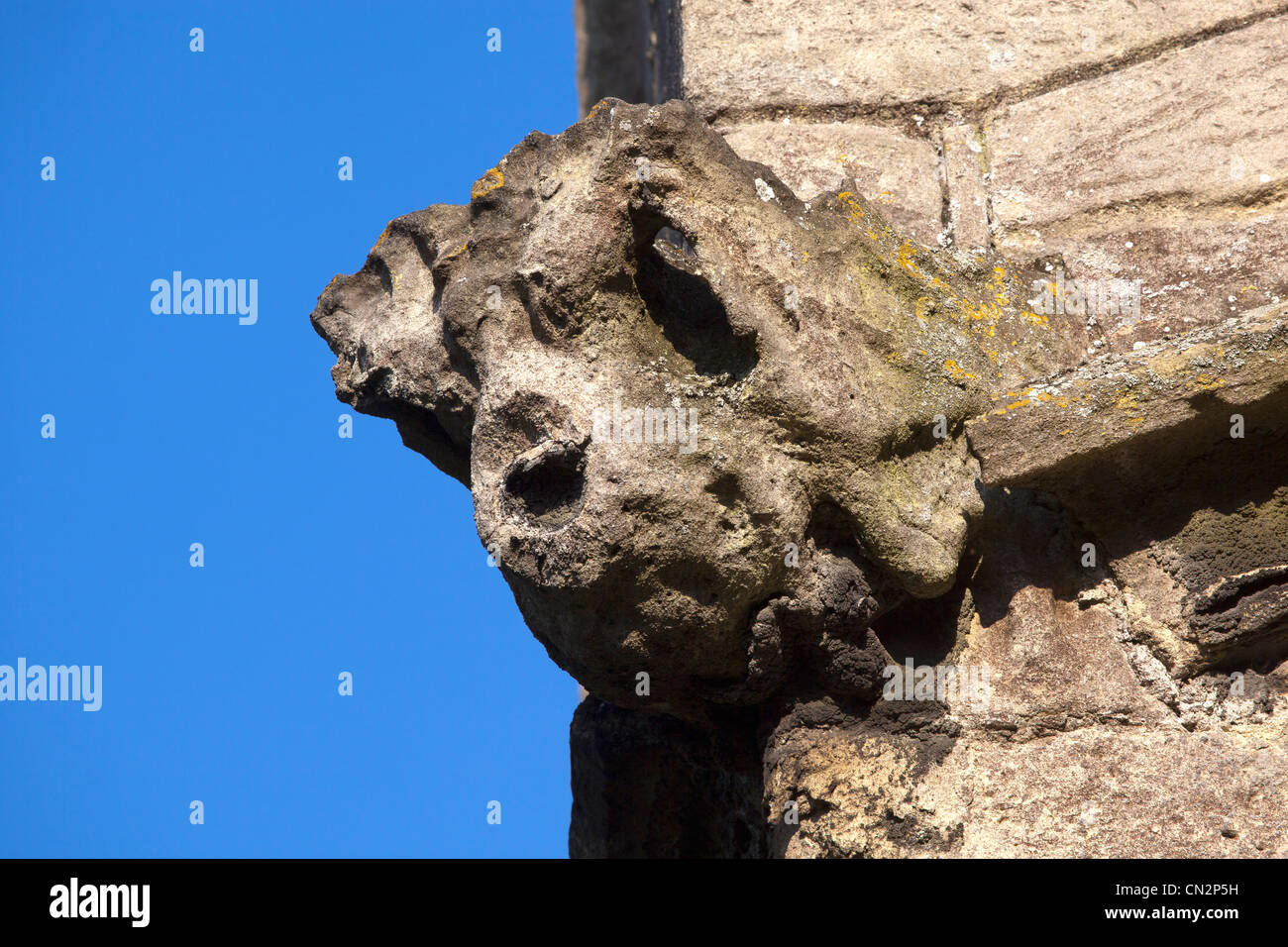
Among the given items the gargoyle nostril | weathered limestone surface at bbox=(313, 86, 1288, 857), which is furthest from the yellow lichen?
the gargoyle nostril

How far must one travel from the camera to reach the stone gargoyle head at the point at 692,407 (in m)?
2.16

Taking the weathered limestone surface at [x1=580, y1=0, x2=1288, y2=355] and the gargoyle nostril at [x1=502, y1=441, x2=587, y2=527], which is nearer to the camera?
→ the gargoyle nostril at [x1=502, y1=441, x2=587, y2=527]

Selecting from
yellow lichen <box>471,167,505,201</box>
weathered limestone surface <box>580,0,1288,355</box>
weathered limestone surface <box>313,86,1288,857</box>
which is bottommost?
weathered limestone surface <box>313,86,1288,857</box>

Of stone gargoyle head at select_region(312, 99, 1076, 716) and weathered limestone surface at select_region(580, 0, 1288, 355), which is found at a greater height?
weathered limestone surface at select_region(580, 0, 1288, 355)

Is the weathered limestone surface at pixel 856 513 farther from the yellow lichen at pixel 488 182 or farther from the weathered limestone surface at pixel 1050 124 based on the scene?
the weathered limestone surface at pixel 1050 124

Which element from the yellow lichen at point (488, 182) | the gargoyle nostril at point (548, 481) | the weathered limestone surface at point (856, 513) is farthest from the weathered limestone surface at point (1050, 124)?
the gargoyle nostril at point (548, 481)

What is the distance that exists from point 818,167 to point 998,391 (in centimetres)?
75

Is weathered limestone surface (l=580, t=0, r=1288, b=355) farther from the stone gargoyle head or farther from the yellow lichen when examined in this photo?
the yellow lichen

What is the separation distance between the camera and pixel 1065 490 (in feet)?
7.57

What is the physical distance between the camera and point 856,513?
2248 millimetres

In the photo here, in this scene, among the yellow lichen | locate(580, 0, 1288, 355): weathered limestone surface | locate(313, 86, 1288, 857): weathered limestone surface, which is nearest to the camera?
locate(313, 86, 1288, 857): weathered limestone surface

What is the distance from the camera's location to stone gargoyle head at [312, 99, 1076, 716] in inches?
85.0

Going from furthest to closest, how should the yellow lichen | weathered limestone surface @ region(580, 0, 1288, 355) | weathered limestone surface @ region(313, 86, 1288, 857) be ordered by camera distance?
1. weathered limestone surface @ region(580, 0, 1288, 355)
2. the yellow lichen
3. weathered limestone surface @ region(313, 86, 1288, 857)
